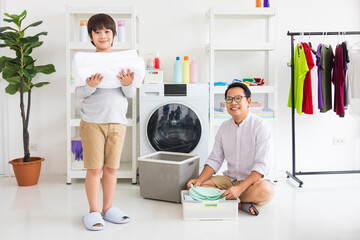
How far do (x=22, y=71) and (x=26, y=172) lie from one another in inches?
34.4

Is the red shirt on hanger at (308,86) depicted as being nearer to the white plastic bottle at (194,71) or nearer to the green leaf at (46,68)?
the white plastic bottle at (194,71)

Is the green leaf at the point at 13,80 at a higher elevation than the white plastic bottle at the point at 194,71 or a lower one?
lower

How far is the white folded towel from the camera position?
227 cm

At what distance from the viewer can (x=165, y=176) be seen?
114 inches

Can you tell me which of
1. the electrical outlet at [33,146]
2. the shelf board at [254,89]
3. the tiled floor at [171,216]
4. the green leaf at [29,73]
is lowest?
the tiled floor at [171,216]

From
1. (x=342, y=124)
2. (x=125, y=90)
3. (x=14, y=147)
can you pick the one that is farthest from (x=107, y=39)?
(x=342, y=124)

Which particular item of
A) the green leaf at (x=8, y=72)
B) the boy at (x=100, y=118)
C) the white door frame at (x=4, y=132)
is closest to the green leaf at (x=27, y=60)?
the green leaf at (x=8, y=72)

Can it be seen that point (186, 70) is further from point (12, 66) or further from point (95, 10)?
point (12, 66)

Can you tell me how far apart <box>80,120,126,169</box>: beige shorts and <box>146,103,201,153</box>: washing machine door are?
2.94 ft

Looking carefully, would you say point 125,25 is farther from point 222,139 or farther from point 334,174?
point 334,174

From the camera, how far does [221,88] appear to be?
3.46 m

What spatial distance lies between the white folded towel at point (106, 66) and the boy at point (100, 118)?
0.08ft

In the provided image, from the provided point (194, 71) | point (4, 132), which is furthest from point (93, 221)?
point (4, 132)

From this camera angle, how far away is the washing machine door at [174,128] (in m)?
3.31
